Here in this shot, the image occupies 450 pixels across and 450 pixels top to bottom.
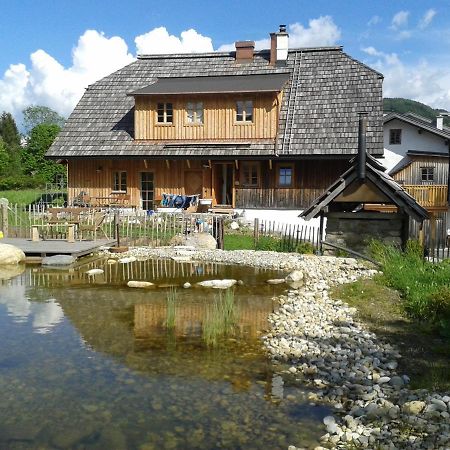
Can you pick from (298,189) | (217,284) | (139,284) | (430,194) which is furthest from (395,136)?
(139,284)

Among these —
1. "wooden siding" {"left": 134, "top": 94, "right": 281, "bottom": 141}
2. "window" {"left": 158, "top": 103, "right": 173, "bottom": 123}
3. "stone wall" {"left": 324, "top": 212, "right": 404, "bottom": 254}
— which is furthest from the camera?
"window" {"left": 158, "top": 103, "right": 173, "bottom": 123}

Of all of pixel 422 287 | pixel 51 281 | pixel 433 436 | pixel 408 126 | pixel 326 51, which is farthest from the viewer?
pixel 408 126

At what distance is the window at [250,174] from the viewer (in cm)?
2642

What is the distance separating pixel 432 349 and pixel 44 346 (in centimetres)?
652

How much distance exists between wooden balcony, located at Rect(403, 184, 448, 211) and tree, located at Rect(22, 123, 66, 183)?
120 ft

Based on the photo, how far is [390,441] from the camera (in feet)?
18.6

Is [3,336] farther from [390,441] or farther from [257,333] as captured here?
[390,441]

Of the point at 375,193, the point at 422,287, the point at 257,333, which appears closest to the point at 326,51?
the point at 375,193

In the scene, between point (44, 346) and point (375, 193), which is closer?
point (44, 346)

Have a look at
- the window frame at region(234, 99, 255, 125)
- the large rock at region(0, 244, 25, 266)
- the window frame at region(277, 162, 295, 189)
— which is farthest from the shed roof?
the window frame at region(234, 99, 255, 125)

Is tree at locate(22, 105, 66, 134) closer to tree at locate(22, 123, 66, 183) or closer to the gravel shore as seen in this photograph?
tree at locate(22, 123, 66, 183)

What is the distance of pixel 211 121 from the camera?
26484 mm

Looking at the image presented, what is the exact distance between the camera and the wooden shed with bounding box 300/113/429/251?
636 inches

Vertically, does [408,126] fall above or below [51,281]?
above
